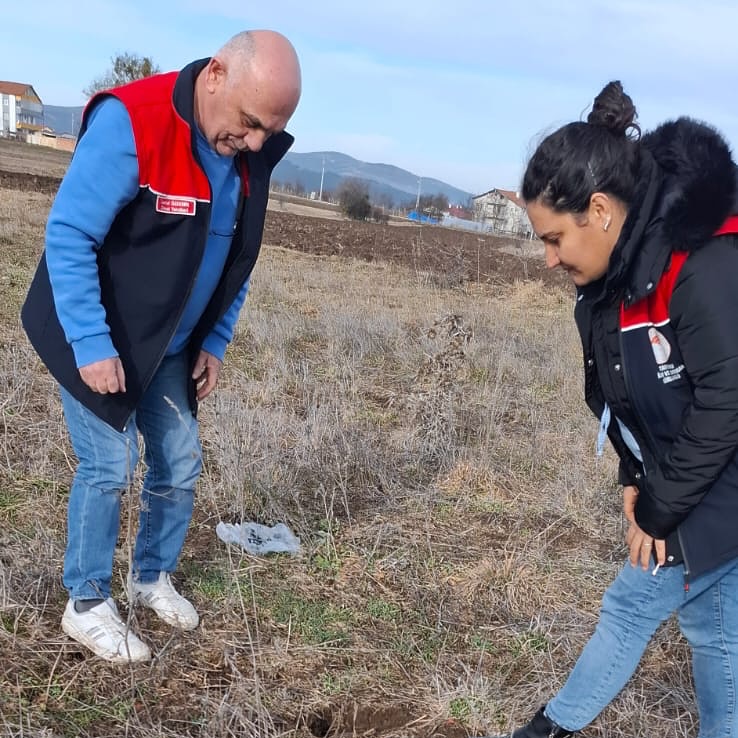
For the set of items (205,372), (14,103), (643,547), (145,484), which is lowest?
(145,484)

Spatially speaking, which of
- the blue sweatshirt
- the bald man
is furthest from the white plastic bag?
the blue sweatshirt

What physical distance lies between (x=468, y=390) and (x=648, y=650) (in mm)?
3054

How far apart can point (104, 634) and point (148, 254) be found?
1250 mm

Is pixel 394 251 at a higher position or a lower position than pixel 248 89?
lower

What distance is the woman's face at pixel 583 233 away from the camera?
1.56 metres

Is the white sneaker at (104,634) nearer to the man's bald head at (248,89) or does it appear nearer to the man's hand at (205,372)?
the man's hand at (205,372)

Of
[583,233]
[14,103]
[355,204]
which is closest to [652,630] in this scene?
[583,233]

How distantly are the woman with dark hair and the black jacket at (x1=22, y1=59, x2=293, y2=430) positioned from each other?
39.2 inches

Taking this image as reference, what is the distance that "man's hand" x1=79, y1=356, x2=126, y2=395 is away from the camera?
199 cm

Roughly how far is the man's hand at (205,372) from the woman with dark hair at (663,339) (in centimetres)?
132

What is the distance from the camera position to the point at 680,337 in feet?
4.96

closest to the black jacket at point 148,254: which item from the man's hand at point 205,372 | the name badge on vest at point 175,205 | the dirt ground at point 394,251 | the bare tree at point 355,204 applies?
the name badge on vest at point 175,205

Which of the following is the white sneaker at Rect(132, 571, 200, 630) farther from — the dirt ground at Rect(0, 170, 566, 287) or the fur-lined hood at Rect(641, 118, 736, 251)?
the dirt ground at Rect(0, 170, 566, 287)

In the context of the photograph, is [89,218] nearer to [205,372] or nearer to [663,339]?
[205,372]
